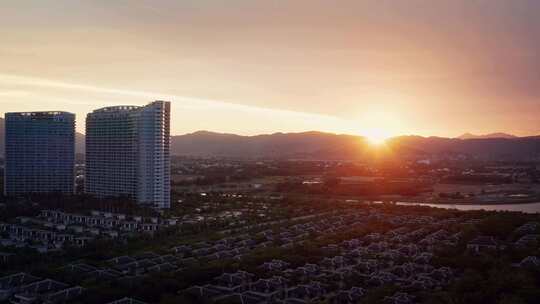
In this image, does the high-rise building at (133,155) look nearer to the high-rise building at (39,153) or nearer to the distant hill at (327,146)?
the high-rise building at (39,153)

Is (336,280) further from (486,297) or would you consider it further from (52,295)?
(52,295)

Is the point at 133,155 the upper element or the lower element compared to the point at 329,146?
lower

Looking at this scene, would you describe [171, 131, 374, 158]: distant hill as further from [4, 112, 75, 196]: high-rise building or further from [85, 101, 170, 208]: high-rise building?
[85, 101, 170, 208]: high-rise building

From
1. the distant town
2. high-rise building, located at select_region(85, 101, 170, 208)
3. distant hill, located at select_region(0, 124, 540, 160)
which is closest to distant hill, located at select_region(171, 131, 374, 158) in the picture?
distant hill, located at select_region(0, 124, 540, 160)

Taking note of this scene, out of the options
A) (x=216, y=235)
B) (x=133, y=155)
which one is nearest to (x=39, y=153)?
(x=133, y=155)

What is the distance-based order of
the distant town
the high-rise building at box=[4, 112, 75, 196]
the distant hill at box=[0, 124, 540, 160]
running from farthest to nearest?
1. the distant hill at box=[0, 124, 540, 160]
2. the high-rise building at box=[4, 112, 75, 196]
3. the distant town

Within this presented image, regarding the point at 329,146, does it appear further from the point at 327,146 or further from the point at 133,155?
the point at 133,155

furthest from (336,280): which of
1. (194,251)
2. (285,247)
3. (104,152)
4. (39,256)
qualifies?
(104,152)
